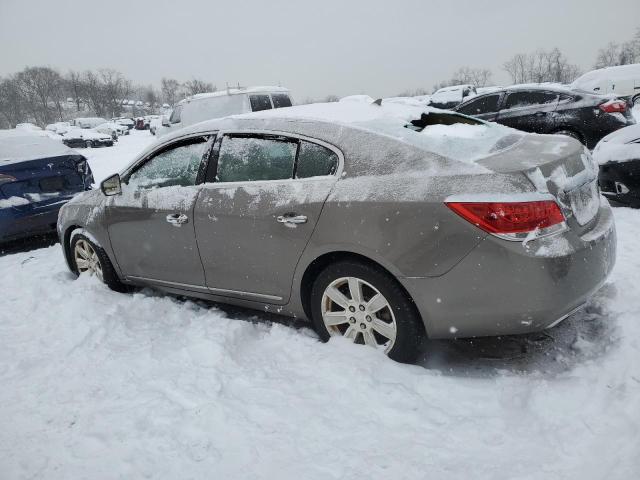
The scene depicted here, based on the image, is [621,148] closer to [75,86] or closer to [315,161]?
[315,161]

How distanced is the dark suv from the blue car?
7448mm

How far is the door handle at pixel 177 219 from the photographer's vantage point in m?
3.43

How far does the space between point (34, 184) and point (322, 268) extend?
4.90 metres

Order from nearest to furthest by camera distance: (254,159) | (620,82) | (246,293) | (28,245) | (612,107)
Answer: (254,159), (246,293), (28,245), (612,107), (620,82)

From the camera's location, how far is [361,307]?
2.81m

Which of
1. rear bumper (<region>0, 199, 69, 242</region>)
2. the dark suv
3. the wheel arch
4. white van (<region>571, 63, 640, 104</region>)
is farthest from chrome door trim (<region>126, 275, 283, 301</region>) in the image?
white van (<region>571, 63, 640, 104</region>)

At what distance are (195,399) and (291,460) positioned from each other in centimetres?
75

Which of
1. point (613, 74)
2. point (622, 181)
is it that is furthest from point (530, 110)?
point (613, 74)

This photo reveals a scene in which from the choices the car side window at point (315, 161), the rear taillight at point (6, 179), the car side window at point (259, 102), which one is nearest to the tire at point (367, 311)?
the car side window at point (315, 161)

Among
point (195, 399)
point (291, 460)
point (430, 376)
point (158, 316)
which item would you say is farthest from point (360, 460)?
point (158, 316)

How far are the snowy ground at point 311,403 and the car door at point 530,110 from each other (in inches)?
221

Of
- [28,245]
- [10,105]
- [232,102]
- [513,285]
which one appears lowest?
[28,245]

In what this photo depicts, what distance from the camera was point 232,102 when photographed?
11.8 m

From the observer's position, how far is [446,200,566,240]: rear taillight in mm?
2260
